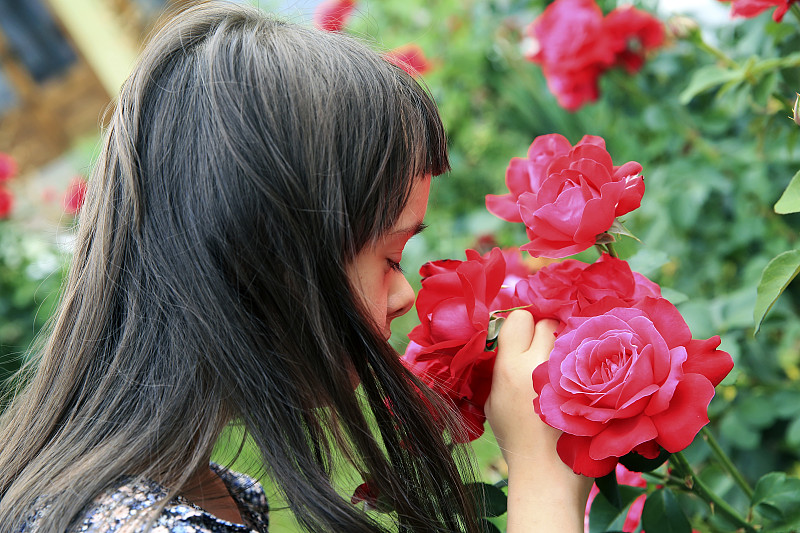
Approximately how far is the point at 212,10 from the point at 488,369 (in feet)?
1.65

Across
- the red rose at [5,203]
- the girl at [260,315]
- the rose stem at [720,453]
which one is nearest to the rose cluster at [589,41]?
the girl at [260,315]

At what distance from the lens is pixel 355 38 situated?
859mm

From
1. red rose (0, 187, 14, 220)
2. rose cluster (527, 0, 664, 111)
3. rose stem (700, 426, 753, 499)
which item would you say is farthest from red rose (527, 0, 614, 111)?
red rose (0, 187, 14, 220)

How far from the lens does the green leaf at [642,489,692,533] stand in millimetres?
711

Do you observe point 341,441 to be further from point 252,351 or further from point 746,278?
point 746,278

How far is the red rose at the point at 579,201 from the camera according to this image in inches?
24.8

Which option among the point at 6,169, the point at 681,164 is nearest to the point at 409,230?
the point at 681,164

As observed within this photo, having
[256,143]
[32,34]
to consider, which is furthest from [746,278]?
[32,34]

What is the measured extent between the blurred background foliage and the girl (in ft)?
0.43

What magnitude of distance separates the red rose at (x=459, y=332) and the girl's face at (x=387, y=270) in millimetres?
39

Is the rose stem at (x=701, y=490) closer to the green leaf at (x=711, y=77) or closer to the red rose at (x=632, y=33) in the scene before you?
the green leaf at (x=711, y=77)

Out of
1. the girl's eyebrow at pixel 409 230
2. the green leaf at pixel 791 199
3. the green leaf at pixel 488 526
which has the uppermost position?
the girl's eyebrow at pixel 409 230

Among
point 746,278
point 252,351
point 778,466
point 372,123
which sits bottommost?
point 778,466

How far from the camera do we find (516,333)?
692 mm
